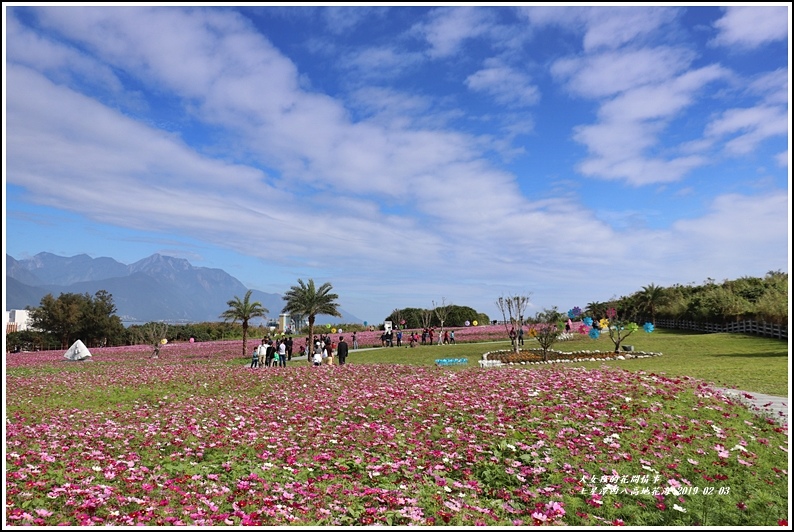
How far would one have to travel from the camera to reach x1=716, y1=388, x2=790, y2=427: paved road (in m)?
11.9

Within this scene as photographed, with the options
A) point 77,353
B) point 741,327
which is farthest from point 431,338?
point 77,353

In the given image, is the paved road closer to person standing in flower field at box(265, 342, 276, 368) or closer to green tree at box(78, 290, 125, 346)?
person standing in flower field at box(265, 342, 276, 368)

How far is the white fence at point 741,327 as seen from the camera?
125ft

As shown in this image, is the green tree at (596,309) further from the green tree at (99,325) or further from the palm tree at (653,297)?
the green tree at (99,325)

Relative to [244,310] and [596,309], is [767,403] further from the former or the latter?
[596,309]

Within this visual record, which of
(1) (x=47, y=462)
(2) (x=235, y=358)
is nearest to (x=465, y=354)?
(2) (x=235, y=358)

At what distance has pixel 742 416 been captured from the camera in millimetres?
11852

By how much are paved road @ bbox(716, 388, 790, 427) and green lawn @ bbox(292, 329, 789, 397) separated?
3.29 ft

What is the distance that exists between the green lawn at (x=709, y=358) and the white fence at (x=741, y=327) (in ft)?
4.77

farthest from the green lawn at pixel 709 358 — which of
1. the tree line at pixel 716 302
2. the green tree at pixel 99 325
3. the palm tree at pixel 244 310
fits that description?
the green tree at pixel 99 325

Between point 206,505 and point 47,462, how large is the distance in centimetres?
453

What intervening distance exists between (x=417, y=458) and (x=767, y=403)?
393 inches

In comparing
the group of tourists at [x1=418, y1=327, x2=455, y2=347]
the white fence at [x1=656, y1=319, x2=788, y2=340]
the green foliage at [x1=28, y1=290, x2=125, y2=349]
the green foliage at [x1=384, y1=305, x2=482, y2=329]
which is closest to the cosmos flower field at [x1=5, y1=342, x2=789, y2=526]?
the white fence at [x1=656, y1=319, x2=788, y2=340]

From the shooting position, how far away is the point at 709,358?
26.7m
